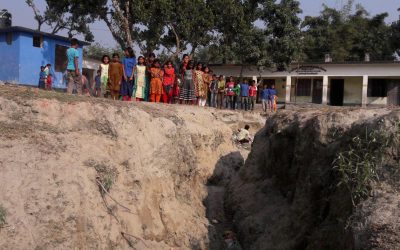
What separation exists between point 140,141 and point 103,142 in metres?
0.79

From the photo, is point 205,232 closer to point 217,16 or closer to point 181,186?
point 181,186

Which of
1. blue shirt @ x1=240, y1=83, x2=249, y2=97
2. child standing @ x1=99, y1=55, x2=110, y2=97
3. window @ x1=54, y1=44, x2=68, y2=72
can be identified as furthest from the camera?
window @ x1=54, y1=44, x2=68, y2=72

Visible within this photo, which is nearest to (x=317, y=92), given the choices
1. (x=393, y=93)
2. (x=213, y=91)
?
(x=393, y=93)

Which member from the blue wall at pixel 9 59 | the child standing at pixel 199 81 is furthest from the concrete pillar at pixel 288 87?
the blue wall at pixel 9 59

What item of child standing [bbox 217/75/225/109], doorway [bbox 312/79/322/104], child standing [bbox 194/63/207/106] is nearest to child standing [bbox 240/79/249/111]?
child standing [bbox 217/75/225/109]

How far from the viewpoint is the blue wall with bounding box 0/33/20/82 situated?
17719 millimetres

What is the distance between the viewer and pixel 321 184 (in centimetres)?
604

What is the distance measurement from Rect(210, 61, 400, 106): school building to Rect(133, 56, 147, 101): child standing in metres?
13.5

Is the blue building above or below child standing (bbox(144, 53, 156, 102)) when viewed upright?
above

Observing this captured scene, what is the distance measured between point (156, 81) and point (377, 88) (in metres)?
18.4

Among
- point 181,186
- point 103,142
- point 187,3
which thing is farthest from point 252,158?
point 187,3

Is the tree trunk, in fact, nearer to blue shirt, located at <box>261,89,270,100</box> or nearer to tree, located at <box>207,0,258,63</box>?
tree, located at <box>207,0,258,63</box>

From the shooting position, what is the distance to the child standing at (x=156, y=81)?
39.4 ft

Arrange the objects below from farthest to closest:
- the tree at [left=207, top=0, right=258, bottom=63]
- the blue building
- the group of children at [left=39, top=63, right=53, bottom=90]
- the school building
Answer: the school building
the tree at [left=207, top=0, right=258, bottom=63]
the blue building
the group of children at [left=39, top=63, right=53, bottom=90]
